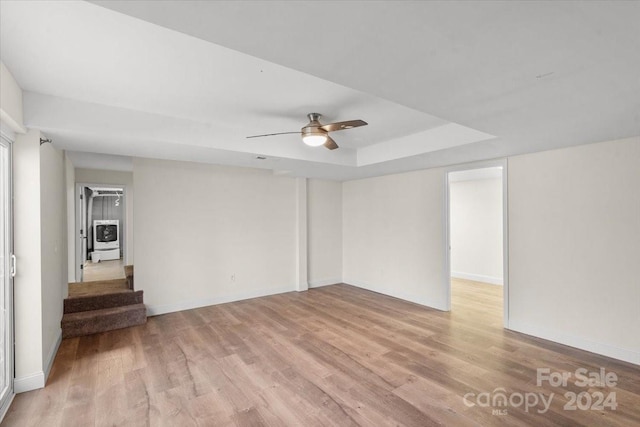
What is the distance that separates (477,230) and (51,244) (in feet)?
23.9

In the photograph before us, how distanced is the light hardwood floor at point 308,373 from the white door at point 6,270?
0.28 m

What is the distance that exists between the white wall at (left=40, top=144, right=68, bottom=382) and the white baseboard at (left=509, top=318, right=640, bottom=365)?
5.20 m

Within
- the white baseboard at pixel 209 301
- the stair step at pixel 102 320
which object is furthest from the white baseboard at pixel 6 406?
the white baseboard at pixel 209 301

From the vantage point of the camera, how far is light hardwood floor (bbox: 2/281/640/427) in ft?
7.25

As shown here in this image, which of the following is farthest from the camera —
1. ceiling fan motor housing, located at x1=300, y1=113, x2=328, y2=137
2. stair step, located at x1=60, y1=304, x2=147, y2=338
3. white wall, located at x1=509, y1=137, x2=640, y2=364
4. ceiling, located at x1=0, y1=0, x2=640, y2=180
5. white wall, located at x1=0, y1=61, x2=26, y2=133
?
stair step, located at x1=60, y1=304, x2=147, y2=338

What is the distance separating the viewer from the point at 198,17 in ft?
3.76

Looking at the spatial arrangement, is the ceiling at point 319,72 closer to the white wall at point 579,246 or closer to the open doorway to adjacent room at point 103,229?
the white wall at point 579,246

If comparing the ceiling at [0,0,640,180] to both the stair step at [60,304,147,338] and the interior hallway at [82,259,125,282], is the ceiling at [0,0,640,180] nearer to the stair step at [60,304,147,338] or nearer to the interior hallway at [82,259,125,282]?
the stair step at [60,304,147,338]

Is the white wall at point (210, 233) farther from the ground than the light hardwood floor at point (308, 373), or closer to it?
farther from the ground

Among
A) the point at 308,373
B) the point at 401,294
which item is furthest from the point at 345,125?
the point at 401,294

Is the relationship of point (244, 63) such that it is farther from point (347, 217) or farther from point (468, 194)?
point (468, 194)

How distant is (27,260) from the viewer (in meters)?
2.58

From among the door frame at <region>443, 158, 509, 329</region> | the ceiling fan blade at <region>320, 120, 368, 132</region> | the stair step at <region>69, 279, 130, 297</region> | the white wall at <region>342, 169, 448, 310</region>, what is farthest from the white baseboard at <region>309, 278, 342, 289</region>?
the ceiling fan blade at <region>320, 120, 368, 132</region>

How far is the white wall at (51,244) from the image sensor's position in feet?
9.08
